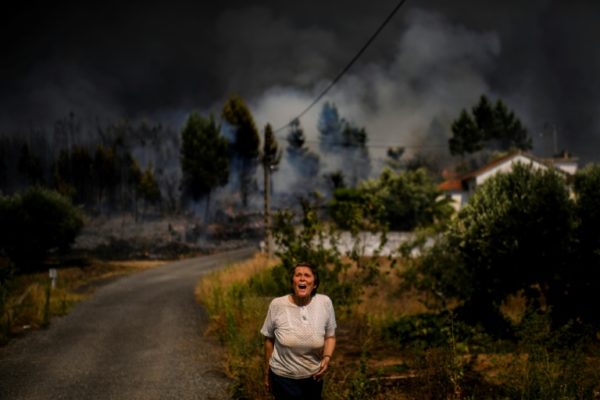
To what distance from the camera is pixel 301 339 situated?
3895mm

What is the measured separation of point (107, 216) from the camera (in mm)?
64938

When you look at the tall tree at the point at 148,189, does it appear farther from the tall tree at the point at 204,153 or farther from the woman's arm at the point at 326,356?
the woman's arm at the point at 326,356

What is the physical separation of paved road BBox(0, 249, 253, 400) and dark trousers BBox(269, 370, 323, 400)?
3120mm

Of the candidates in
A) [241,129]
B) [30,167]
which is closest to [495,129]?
[241,129]

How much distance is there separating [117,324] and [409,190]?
3116 cm

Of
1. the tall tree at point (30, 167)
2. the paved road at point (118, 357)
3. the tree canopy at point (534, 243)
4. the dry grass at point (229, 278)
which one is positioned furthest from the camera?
the tall tree at point (30, 167)

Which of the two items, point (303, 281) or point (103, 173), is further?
point (103, 173)

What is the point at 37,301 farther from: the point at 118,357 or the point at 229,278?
the point at 118,357

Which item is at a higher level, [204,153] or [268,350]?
[204,153]

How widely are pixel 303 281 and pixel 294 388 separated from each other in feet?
3.09

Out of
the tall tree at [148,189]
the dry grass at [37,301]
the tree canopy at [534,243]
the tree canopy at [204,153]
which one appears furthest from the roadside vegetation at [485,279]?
the tall tree at [148,189]

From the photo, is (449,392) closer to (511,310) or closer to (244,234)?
(511,310)

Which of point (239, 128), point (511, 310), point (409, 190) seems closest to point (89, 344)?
point (511, 310)

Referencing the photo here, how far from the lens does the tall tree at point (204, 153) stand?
191ft
